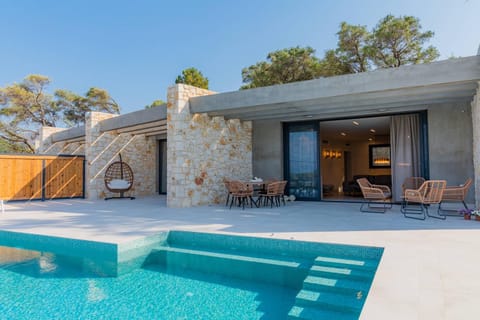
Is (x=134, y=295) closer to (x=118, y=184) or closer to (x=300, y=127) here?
(x=300, y=127)

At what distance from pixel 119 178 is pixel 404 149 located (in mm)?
10910

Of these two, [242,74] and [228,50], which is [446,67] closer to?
[228,50]

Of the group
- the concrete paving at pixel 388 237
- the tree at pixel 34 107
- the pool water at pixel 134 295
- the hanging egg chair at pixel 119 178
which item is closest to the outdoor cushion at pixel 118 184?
the hanging egg chair at pixel 119 178

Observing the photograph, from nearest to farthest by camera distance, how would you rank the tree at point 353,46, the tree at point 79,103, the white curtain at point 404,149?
1. the white curtain at point 404,149
2. the tree at point 353,46
3. the tree at point 79,103

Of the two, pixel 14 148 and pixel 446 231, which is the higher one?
pixel 14 148

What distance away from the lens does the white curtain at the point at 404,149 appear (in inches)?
350

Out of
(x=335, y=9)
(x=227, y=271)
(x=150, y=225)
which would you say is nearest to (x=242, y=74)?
(x=335, y=9)

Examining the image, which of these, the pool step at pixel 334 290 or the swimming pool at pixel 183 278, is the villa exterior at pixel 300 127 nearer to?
the swimming pool at pixel 183 278

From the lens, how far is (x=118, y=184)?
39.1ft

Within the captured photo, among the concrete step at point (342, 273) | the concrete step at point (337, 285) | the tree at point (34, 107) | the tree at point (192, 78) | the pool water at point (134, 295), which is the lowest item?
the pool water at point (134, 295)

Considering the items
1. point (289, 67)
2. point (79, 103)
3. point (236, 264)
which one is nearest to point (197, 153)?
point (236, 264)

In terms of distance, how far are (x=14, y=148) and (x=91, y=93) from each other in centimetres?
759

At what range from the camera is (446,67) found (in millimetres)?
5910

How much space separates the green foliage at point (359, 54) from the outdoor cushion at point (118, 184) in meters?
11.1
